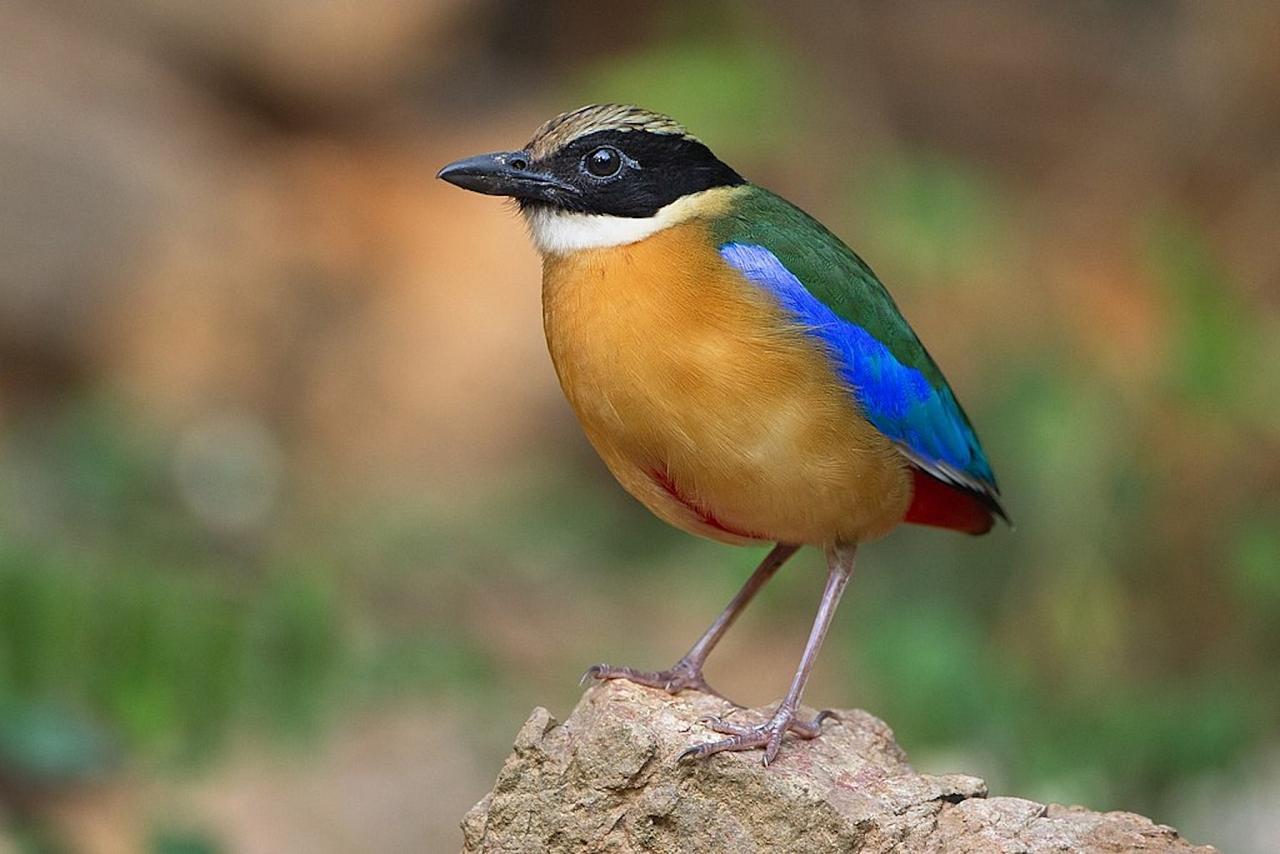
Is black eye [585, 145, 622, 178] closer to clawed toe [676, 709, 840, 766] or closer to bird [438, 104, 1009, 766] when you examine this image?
bird [438, 104, 1009, 766]

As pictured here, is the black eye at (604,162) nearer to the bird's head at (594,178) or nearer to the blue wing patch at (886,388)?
the bird's head at (594,178)

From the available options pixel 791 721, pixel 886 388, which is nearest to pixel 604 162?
pixel 886 388

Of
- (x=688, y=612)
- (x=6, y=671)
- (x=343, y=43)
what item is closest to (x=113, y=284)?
(x=343, y=43)

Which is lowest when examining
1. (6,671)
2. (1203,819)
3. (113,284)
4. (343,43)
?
(6,671)

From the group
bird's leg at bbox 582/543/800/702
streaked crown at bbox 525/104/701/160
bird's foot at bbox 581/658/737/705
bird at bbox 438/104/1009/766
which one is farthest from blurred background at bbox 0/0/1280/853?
streaked crown at bbox 525/104/701/160

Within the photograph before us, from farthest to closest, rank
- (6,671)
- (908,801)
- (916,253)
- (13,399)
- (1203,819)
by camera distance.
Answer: (13,399) < (916,253) < (1203,819) < (6,671) < (908,801)

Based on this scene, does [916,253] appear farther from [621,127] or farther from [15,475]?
[15,475]
